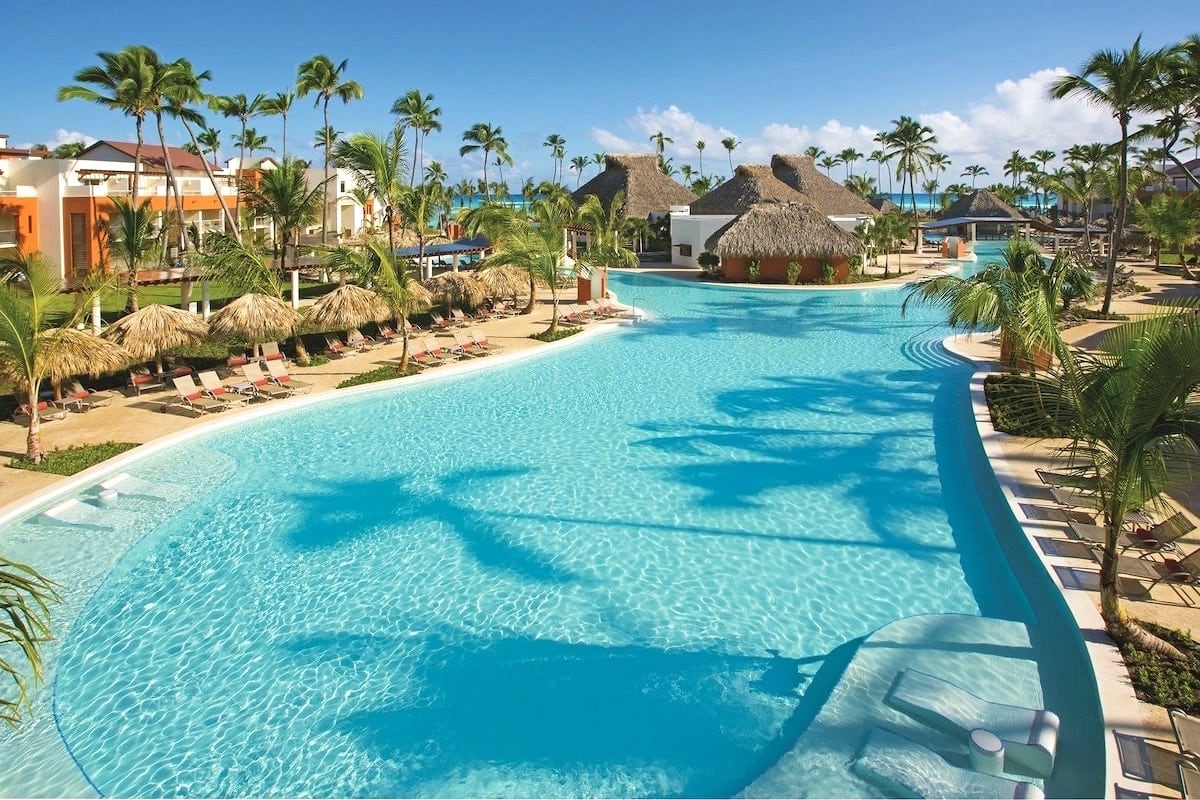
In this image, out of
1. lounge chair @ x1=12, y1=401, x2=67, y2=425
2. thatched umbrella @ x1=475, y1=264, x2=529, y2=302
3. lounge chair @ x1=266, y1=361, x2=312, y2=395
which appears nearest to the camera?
lounge chair @ x1=12, y1=401, x2=67, y2=425

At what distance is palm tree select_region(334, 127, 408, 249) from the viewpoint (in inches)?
661

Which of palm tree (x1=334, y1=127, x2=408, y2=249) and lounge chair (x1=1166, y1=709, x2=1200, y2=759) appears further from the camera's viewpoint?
palm tree (x1=334, y1=127, x2=408, y2=249)

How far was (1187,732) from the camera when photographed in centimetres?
476

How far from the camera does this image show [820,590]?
7719 mm

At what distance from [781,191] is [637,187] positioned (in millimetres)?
8198

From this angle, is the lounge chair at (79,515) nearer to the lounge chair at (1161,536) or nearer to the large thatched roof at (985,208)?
the lounge chair at (1161,536)

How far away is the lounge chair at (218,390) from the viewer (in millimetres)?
13516

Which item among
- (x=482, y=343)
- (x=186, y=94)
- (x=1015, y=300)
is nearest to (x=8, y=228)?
(x=186, y=94)

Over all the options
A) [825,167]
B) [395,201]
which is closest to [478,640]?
[395,201]

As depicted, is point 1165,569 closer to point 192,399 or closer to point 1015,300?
point 1015,300

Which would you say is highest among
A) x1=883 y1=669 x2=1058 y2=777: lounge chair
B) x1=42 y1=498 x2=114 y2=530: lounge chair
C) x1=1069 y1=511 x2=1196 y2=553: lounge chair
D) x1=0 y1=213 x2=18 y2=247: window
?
x1=0 y1=213 x2=18 y2=247: window

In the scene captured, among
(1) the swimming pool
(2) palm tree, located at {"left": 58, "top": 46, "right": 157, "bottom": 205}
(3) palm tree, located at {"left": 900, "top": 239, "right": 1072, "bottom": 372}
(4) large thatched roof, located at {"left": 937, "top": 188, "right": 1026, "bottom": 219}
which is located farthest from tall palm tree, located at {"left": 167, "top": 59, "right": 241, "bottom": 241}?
(4) large thatched roof, located at {"left": 937, "top": 188, "right": 1026, "bottom": 219}

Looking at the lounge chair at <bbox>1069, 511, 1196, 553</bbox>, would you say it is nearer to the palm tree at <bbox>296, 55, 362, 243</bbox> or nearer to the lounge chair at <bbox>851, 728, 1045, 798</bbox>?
the lounge chair at <bbox>851, 728, 1045, 798</bbox>

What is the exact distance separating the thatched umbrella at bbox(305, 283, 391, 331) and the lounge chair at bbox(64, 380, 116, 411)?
426 centimetres
